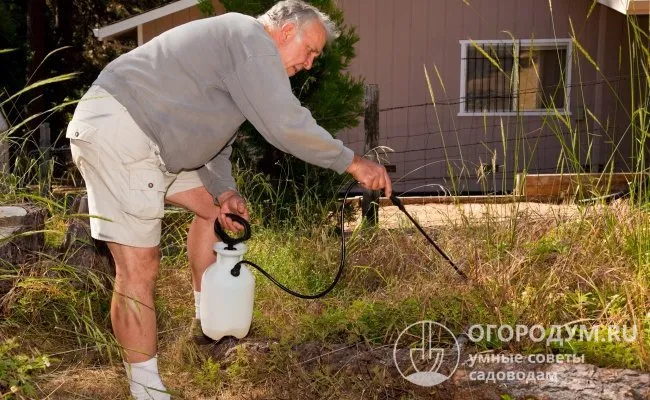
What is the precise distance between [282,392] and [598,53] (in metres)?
10.1

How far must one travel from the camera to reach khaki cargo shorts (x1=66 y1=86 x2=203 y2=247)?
3.57 metres

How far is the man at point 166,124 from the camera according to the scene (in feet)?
11.6

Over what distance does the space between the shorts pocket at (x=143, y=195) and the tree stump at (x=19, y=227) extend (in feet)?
2.97

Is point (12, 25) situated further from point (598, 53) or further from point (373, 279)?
point (373, 279)

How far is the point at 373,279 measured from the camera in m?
5.14

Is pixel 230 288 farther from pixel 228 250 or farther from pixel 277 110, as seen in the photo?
pixel 277 110

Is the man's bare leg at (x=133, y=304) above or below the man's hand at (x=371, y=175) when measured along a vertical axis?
below

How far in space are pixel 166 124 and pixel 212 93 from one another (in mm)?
230

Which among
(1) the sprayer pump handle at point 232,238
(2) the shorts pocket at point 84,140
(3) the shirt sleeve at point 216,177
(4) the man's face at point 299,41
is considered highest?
(4) the man's face at point 299,41

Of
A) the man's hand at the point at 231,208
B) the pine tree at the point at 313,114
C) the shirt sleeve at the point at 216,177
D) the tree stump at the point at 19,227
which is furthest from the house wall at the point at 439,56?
the man's hand at the point at 231,208

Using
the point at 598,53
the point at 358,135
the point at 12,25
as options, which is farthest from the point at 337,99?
the point at 12,25

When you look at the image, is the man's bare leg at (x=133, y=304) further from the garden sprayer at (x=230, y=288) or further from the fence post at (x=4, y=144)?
the fence post at (x=4, y=144)

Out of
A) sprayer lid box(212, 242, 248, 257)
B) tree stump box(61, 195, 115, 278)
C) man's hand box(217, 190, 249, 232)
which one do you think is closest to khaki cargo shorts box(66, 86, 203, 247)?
sprayer lid box(212, 242, 248, 257)

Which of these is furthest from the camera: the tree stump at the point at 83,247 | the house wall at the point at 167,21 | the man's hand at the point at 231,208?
the house wall at the point at 167,21
